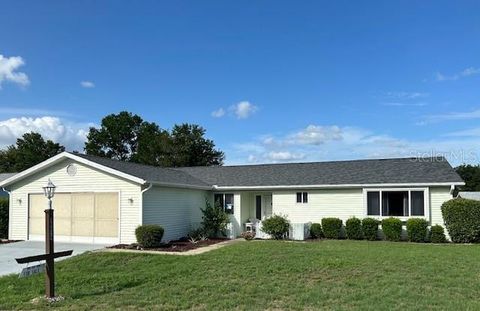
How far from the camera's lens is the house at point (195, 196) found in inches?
753

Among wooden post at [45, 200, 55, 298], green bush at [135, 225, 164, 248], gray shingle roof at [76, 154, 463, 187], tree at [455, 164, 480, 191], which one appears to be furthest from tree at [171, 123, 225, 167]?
wooden post at [45, 200, 55, 298]

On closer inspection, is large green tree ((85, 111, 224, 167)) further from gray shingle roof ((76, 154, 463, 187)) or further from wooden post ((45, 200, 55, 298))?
wooden post ((45, 200, 55, 298))

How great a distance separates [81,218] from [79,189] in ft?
4.00

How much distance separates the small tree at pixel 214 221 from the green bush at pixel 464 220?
9777mm

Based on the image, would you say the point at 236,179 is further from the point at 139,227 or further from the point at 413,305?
the point at 413,305

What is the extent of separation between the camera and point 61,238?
19938 millimetres

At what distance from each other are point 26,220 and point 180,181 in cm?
691

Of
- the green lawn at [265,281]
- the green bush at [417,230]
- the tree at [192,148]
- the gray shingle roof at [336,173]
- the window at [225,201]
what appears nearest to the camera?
the green lawn at [265,281]

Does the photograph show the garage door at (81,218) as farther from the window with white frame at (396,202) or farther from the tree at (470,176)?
the tree at (470,176)

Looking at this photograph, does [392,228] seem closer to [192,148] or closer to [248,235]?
[248,235]

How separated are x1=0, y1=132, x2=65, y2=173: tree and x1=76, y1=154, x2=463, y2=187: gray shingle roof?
38.6 metres

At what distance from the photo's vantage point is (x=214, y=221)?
72.8 feet

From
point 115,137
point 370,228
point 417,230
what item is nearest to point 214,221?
point 370,228

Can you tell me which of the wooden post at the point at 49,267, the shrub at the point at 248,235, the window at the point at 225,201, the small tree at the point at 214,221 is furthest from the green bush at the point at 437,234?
the wooden post at the point at 49,267
